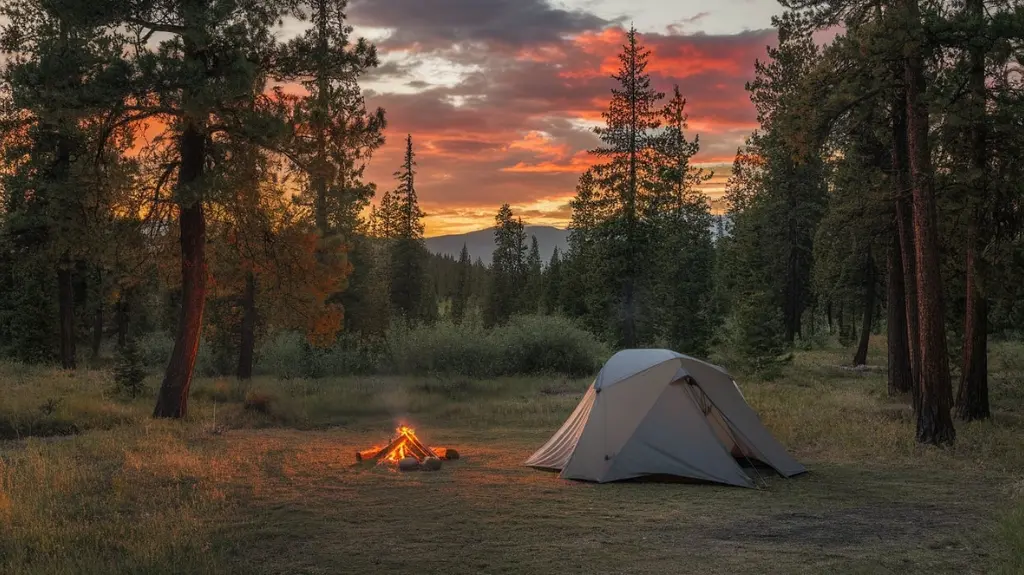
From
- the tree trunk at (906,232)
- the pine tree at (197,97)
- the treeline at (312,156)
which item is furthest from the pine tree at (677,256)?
the pine tree at (197,97)

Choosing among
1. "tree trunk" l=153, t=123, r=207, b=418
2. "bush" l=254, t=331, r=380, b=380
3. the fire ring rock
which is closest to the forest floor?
the fire ring rock

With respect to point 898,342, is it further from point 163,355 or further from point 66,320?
point 163,355

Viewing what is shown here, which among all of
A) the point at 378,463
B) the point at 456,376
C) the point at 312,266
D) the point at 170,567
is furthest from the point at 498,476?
the point at 456,376

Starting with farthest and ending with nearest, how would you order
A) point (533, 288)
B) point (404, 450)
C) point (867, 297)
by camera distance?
point (533, 288) → point (867, 297) → point (404, 450)

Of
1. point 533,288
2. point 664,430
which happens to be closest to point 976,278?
point 664,430

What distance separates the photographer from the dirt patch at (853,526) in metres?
8.15

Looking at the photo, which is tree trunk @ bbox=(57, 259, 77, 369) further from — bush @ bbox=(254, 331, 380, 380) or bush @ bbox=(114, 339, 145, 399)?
bush @ bbox=(114, 339, 145, 399)

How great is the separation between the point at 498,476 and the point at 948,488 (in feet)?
22.9

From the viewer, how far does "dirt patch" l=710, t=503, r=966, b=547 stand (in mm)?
8148

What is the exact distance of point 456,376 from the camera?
28938 millimetres

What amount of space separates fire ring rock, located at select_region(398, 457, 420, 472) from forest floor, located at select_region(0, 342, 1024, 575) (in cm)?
41

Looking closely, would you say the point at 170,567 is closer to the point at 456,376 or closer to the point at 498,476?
the point at 498,476

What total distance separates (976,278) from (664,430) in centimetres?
955

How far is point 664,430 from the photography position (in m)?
11.9
